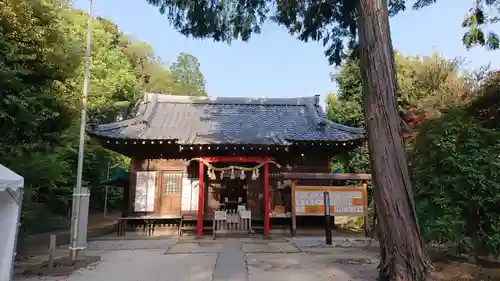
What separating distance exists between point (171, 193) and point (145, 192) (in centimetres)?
90

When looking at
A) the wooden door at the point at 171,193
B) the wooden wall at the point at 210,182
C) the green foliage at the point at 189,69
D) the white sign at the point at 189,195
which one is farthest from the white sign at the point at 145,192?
the green foliage at the point at 189,69

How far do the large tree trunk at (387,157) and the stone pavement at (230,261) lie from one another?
1.05 m

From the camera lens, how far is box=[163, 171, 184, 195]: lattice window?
1225 centimetres

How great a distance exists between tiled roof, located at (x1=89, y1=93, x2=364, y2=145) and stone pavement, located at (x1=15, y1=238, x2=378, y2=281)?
11.4 feet

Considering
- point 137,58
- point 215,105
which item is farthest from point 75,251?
point 137,58

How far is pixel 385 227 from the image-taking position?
5145mm

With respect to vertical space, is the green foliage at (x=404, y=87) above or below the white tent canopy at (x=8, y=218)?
above

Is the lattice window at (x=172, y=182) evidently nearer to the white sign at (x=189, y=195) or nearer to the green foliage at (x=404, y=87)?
the white sign at (x=189, y=195)

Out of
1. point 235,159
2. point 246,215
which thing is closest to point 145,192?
point 235,159

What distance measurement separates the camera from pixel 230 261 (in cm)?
715

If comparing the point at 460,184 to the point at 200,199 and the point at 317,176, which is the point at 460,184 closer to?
the point at 317,176

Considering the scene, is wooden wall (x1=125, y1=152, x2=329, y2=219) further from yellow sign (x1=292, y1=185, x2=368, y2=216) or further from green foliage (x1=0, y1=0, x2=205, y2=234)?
green foliage (x1=0, y1=0, x2=205, y2=234)

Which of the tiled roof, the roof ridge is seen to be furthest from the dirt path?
the roof ridge

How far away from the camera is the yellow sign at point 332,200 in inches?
437
